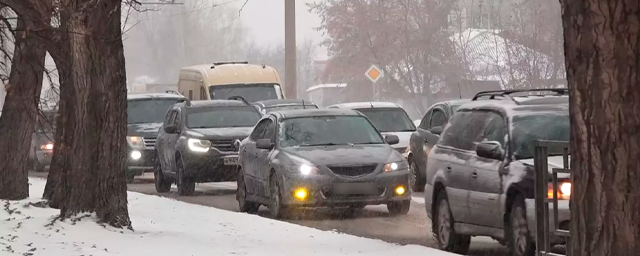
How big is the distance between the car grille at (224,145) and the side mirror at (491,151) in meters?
9.67

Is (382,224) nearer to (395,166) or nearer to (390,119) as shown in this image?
(395,166)

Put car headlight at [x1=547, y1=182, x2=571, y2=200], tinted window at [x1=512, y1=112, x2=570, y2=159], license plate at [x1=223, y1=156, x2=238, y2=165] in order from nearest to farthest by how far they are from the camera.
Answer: car headlight at [x1=547, y1=182, x2=571, y2=200]
tinted window at [x1=512, y1=112, x2=570, y2=159]
license plate at [x1=223, y1=156, x2=238, y2=165]

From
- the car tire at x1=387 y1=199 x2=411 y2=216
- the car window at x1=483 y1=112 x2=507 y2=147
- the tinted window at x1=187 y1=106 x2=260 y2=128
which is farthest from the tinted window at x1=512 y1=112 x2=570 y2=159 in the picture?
the tinted window at x1=187 y1=106 x2=260 y2=128

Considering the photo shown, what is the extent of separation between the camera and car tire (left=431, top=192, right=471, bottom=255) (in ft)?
38.7

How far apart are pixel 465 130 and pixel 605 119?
681 cm

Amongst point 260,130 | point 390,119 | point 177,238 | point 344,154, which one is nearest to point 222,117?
point 390,119

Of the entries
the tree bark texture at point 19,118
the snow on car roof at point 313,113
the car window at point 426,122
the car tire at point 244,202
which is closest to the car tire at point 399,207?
the snow on car roof at point 313,113

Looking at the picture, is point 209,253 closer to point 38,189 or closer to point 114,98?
point 114,98

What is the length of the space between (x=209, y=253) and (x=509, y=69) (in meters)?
36.2

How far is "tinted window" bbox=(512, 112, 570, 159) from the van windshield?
19.3m

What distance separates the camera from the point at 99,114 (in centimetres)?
1175

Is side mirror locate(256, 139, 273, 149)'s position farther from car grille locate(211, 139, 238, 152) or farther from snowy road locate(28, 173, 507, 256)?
car grille locate(211, 139, 238, 152)

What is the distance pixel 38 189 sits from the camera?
20875mm

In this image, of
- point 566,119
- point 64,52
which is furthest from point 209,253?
point 64,52
